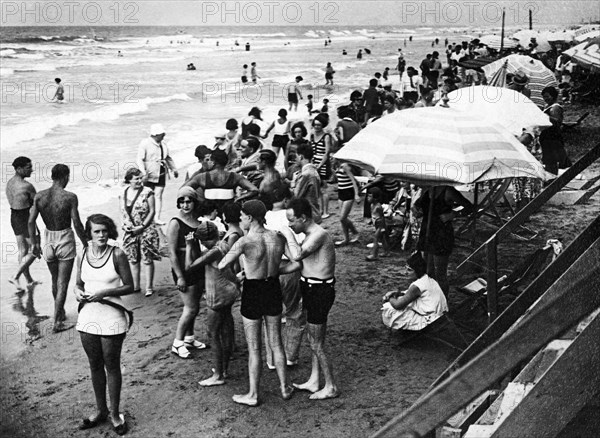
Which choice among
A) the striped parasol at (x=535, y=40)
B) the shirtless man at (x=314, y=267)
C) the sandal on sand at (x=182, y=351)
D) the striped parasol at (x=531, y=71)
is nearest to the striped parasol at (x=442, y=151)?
the shirtless man at (x=314, y=267)

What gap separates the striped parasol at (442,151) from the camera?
6293mm

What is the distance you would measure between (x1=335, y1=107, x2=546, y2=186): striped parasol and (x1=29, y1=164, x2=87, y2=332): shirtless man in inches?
100

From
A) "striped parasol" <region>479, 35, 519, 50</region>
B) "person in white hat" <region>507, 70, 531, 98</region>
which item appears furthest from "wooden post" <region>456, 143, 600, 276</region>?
"striped parasol" <region>479, 35, 519, 50</region>

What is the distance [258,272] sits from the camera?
557 cm

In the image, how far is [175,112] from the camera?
30594 mm

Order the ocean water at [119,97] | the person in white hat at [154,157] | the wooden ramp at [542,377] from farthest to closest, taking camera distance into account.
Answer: the ocean water at [119,97] → the person in white hat at [154,157] → the wooden ramp at [542,377]

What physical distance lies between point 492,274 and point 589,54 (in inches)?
448

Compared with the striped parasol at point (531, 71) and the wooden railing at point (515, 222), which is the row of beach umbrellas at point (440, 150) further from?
the striped parasol at point (531, 71)

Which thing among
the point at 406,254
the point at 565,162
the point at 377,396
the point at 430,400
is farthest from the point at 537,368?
the point at 565,162

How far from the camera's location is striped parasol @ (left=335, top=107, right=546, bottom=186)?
6.29m

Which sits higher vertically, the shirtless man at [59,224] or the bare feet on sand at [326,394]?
the shirtless man at [59,224]

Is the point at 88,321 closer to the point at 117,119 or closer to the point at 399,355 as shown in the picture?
the point at 399,355

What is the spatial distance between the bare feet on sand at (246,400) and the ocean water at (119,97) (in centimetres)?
354

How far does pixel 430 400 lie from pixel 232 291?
14.0 feet
